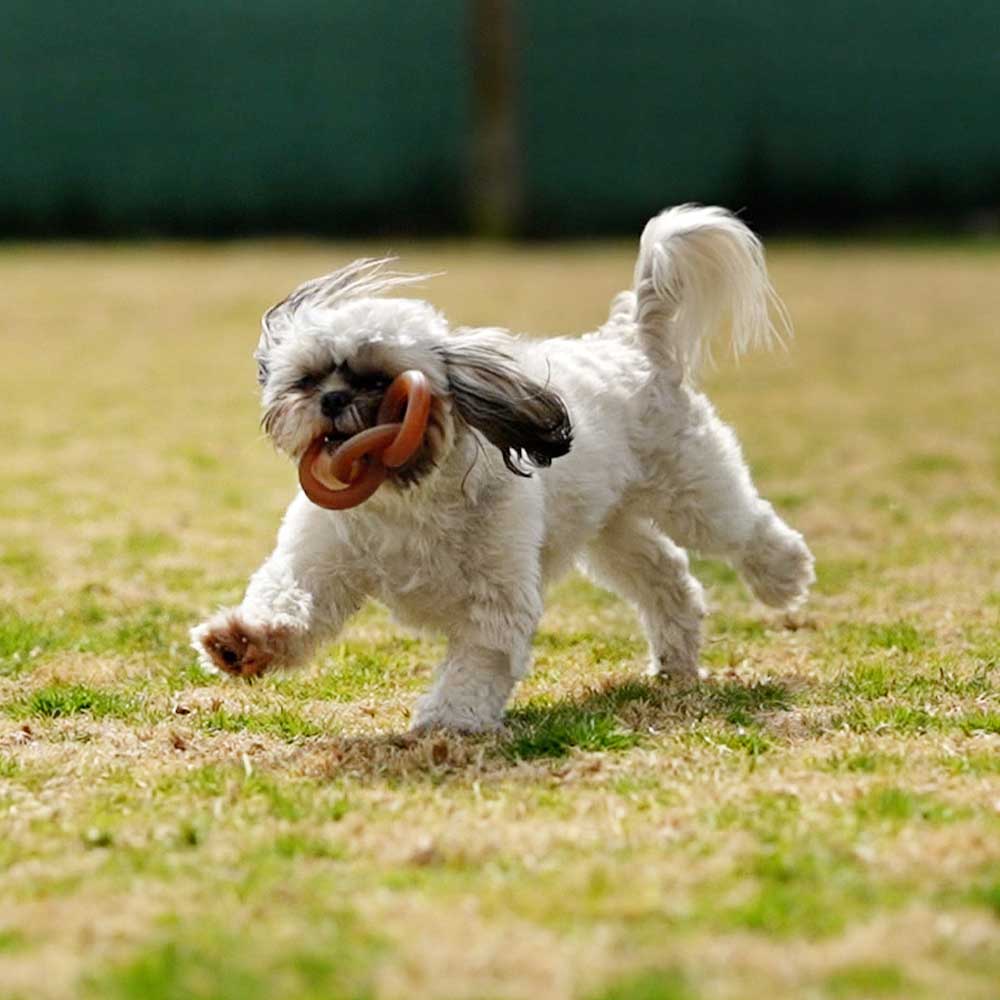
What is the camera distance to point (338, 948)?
3.49 m

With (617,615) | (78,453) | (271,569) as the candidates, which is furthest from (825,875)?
(78,453)

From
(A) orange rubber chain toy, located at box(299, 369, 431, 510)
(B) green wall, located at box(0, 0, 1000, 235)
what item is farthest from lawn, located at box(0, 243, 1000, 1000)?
(B) green wall, located at box(0, 0, 1000, 235)

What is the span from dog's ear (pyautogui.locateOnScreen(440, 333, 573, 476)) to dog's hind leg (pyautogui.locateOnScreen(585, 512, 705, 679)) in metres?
1.14

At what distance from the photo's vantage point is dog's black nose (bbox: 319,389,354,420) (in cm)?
539

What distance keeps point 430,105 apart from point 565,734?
76.1 ft

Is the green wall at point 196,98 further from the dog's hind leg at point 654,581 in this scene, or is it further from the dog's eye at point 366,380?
the dog's eye at point 366,380

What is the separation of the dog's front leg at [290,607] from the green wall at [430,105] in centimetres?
2165

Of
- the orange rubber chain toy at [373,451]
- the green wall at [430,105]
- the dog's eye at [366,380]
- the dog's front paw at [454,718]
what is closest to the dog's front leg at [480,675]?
the dog's front paw at [454,718]

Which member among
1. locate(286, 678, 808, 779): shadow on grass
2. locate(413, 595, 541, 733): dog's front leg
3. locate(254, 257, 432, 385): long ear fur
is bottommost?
locate(286, 678, 808, 779): shadow on grass

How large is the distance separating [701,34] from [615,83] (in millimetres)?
1406

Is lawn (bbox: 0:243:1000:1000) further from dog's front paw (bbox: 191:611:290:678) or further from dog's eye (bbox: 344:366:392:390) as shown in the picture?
dog's eye (bbox: 344:366:392:390)

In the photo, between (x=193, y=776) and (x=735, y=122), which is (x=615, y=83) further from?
(x=193, y=776)

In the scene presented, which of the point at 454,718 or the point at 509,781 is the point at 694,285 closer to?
the point at 454,718

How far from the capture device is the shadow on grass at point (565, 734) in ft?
16.5
